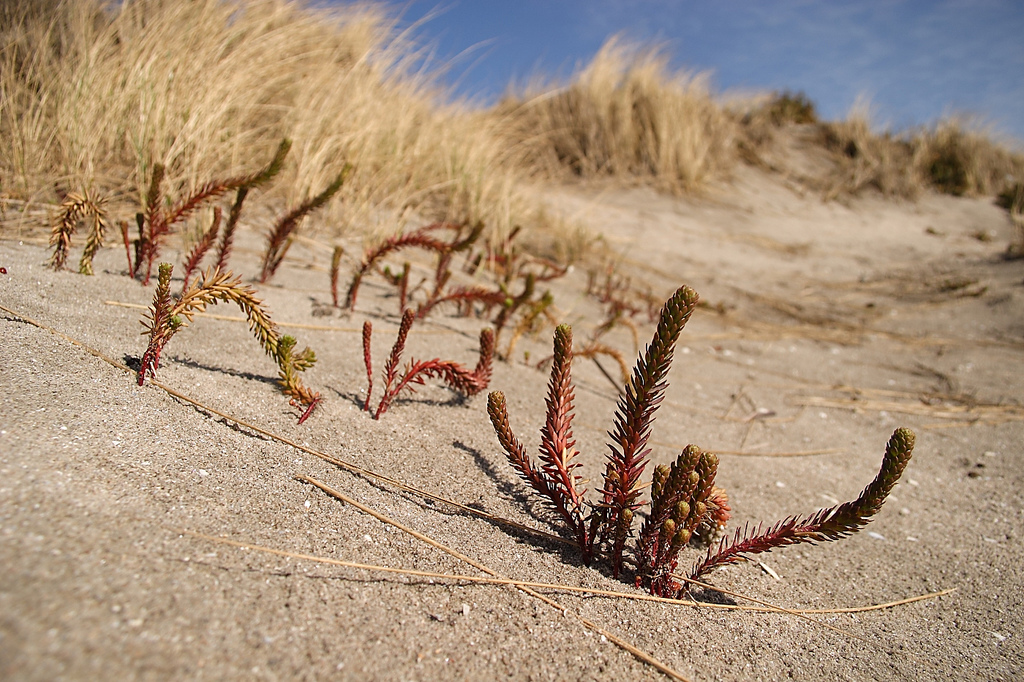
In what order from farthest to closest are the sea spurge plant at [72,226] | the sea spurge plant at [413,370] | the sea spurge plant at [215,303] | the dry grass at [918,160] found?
the dry grass at [918,160] → the sea spurge plant at [72,226] → the sea spurge plant at [413,370] → the sea spurge plant at [215,303]

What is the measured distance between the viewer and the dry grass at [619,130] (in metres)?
8.26

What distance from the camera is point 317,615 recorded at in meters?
0.93

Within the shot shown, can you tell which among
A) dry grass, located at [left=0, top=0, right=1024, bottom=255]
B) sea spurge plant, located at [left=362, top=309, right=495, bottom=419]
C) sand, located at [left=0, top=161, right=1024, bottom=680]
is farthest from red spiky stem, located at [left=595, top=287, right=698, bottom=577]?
dry grass, located at [left=0, top=0, right=1024, bottom=255]

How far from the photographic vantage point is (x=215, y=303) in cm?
142

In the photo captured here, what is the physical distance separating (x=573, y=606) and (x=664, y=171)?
7962 millimetres

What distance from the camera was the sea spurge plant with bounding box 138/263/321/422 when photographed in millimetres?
1383

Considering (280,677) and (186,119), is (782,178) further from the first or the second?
(280,677)

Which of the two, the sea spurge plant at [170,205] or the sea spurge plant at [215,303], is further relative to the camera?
the sea spurge plant at [170,205]

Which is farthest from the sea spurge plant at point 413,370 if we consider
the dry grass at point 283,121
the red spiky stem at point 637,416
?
the dry grass at point 283,121

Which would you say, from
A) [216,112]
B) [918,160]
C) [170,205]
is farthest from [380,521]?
[918,160]

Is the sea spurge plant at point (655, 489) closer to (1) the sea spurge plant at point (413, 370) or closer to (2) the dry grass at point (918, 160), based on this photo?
(1) the sea spurge plant at point (413, 370)

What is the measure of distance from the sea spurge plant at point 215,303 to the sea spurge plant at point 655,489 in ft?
1.96

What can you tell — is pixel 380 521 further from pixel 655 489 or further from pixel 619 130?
pixel 619 130

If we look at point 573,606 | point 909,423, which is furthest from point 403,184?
point 573,606
